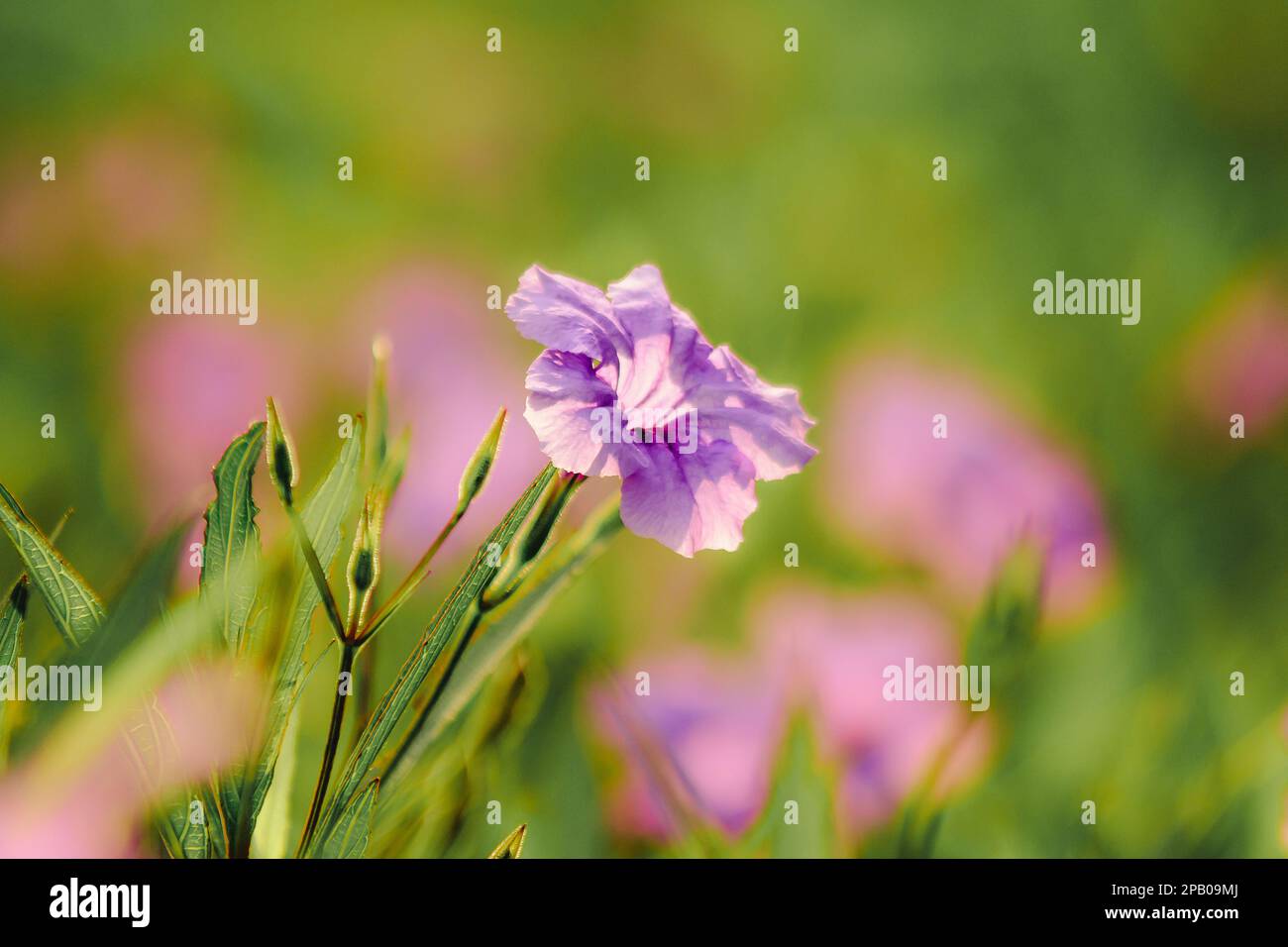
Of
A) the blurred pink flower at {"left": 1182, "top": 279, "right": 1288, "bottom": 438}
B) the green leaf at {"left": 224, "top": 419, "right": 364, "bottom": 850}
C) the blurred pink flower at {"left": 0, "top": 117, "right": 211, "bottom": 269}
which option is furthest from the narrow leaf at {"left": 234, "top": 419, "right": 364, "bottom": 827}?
the blurred pink flower at {"left": 1182, "top": 279, "right": 1288, "bottom": 438}

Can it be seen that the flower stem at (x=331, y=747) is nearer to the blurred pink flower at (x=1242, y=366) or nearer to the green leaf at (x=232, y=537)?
the green leaf at (x=232, y=537)

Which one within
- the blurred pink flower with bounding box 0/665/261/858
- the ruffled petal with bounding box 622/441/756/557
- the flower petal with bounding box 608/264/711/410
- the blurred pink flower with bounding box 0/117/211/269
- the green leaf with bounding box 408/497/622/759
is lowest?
the blurred pink flower with bounding box 0/665/261/858

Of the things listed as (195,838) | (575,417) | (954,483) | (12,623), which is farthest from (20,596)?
(954,483)

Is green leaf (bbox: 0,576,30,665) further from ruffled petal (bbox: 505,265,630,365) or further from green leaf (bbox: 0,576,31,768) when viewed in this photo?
ruffled petal (bbox: 505,265,630,365)

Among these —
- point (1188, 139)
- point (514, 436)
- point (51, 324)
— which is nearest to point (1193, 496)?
point (1188, 139)
